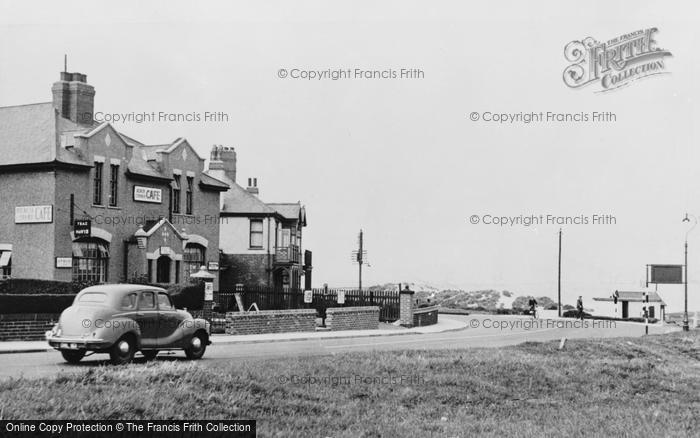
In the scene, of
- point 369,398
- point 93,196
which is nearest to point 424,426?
point 369,398

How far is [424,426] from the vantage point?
11375 millimetres

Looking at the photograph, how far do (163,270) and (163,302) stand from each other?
19.3 meters

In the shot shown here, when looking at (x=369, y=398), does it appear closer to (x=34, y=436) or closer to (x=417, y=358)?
(x=417, y=358)

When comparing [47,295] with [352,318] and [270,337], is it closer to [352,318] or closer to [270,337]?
[270,337]

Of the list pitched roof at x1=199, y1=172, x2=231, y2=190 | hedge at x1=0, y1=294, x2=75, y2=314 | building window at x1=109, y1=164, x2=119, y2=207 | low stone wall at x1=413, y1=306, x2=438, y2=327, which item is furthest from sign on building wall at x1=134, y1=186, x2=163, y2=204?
low stone wall at x1=413, y1=306, x2=438, y2=327

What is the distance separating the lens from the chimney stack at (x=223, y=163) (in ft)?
163

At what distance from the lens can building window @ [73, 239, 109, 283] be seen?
1293 inches

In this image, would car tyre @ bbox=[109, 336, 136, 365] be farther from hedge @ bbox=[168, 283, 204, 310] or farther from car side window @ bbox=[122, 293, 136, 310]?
hedge @ bbox=[168, 283, 204, 310]

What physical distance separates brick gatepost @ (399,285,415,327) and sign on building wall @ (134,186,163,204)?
11415 mm

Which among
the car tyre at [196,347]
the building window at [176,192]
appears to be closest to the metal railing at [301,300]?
the building window at [176,192]

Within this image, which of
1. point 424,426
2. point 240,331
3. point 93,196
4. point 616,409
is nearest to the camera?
point 424,426

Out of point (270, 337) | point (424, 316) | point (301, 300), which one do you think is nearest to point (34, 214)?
point (301, 300)

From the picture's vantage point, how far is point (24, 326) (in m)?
22.8

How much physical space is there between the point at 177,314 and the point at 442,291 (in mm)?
64750
